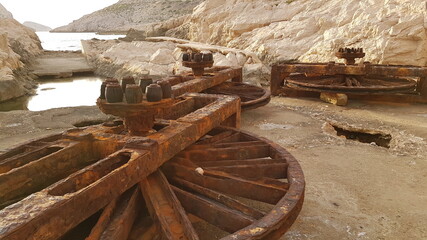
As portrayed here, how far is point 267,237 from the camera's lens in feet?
6.43

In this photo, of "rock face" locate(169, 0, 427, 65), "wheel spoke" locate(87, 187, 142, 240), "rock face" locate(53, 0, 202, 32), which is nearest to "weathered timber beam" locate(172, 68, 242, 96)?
"wheel spoke" locate(87, 187, 142, 240)

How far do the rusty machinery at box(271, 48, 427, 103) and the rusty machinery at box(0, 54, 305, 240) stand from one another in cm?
519

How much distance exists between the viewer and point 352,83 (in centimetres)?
839

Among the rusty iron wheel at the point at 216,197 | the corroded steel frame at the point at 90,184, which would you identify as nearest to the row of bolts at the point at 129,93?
the corroded steel frame at the point at 90,184

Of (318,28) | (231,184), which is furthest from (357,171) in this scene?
(318,28)

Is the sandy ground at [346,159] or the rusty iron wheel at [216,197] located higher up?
the rusty iron wheel at [216,197]

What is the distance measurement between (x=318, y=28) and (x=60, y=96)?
1164 centimetres

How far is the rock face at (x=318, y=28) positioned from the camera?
9992 millimetres

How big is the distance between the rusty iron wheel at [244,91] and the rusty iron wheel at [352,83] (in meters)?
1.33

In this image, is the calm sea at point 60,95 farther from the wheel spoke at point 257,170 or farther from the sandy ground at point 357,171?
the wheel spoke at point 257,170

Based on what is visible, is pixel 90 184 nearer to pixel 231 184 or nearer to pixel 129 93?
pixel 129 93

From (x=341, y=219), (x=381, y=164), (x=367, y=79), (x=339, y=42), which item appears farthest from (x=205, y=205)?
(x=339, y=42)

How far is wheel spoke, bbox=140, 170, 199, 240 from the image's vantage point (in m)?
1.98

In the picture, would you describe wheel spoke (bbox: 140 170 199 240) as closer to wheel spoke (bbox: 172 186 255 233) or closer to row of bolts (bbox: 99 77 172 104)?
wheel spoke (bbox: 172 186 255 233)
